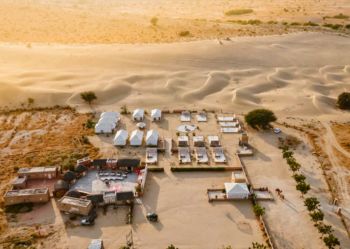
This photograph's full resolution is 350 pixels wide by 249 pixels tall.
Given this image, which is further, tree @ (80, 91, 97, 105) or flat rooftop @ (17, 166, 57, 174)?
tree @ (80, 91, 97, 105)

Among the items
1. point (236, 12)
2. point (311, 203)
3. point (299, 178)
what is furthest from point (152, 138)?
point (236, 12)

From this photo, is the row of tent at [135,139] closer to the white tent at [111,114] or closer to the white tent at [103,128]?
the white tent at [103,128]

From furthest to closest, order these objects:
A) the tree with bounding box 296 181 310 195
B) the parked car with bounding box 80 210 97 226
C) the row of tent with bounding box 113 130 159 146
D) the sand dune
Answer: the sand dune, the row of tent with bounding box 113 130 159 146, the tree with bounding box 296 181 310 195, the parked car with bounding box 80 210 97 226

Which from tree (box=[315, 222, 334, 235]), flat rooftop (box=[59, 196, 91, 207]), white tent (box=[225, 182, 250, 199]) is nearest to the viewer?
tree (box=[315, 222, 334, 235])

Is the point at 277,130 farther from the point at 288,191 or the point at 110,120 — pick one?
the point at 110,120

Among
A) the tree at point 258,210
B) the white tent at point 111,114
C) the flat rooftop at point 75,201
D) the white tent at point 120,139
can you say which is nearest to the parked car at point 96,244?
the flat rooftop at point 75,201

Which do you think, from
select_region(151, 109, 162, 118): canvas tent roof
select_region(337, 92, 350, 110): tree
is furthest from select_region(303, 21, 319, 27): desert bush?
select_region(151, 109, 162, 118): canvas tent roof

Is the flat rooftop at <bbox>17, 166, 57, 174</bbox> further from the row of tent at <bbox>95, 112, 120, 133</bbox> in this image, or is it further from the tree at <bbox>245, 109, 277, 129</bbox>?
the tree at <bbox>245, 109, 277, 129</bbox>

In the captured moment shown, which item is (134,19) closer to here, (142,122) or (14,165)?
(142,122)
